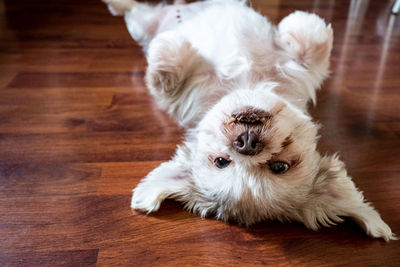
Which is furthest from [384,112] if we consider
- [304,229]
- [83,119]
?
[83,119]

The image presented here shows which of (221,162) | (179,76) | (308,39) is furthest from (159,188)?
(308,39)

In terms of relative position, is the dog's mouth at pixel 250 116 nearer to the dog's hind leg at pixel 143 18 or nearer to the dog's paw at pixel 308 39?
the dog's paw at pixel 308 39

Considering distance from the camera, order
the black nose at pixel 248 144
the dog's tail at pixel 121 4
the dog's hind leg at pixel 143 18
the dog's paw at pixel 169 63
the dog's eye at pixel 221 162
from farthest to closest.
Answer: the dog's tail at pixel 121 4 → the dog's hind leg at pixel 143 18 → the dog's paw at pixel 169 63 → the dog's eye at pixel 221 162 → the black nose at pixel 248 144

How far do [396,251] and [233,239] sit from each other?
0.45 m

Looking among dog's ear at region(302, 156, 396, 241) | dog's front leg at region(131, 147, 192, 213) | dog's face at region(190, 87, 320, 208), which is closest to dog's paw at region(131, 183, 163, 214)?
dog's front leg at region(131, 147, 192, 213)

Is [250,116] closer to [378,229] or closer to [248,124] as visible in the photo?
[248,124]

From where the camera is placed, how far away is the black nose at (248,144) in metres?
0.90

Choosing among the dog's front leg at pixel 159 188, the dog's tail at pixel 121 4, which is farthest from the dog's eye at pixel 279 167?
the dog's tail at pixel 121 4

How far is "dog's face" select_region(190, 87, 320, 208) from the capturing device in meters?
0.92

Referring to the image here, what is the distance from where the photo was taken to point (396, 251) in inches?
37.9

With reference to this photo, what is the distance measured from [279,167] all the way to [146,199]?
0.41 metres

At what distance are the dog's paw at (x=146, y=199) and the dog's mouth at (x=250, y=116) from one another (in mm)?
329

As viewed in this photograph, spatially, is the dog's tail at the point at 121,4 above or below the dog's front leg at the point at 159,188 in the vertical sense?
above

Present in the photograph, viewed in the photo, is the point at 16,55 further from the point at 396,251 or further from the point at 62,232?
the point at 396,251
